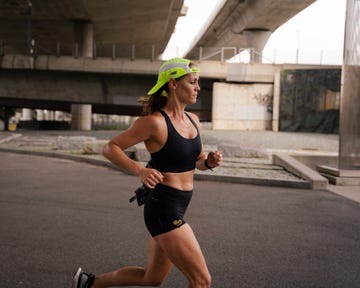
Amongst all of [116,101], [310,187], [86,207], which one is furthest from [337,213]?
[116,101]

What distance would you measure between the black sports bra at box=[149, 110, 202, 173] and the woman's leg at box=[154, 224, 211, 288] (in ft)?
1.42

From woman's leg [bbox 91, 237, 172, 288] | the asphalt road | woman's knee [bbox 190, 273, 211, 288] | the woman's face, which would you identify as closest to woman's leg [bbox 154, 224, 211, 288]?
woman's knee [bbox 190, 273, 211, 288]

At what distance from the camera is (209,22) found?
4709 centimetres

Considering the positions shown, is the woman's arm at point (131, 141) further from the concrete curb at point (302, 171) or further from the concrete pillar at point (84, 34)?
the concrete pillar at point (84, 34)

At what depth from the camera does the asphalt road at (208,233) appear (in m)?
4.39

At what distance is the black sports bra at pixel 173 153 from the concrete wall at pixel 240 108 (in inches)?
1118

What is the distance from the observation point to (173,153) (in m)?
2.91

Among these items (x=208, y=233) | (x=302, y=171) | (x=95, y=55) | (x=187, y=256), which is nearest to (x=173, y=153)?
(x=187, y=256)

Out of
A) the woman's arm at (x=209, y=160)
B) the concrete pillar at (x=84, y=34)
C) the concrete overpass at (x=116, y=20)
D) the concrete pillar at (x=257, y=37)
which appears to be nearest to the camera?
the woman's arm at (x=209, y=160)

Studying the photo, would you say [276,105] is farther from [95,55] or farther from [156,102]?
[156,102]

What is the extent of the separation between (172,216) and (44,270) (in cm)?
215

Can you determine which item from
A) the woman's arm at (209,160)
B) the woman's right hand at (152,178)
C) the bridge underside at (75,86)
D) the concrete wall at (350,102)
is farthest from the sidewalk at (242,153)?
the bridge underside at (75,86)

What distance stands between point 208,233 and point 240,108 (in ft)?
85.2

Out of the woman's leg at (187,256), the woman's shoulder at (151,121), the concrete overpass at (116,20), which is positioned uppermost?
the concrete overpass at (116,20)
